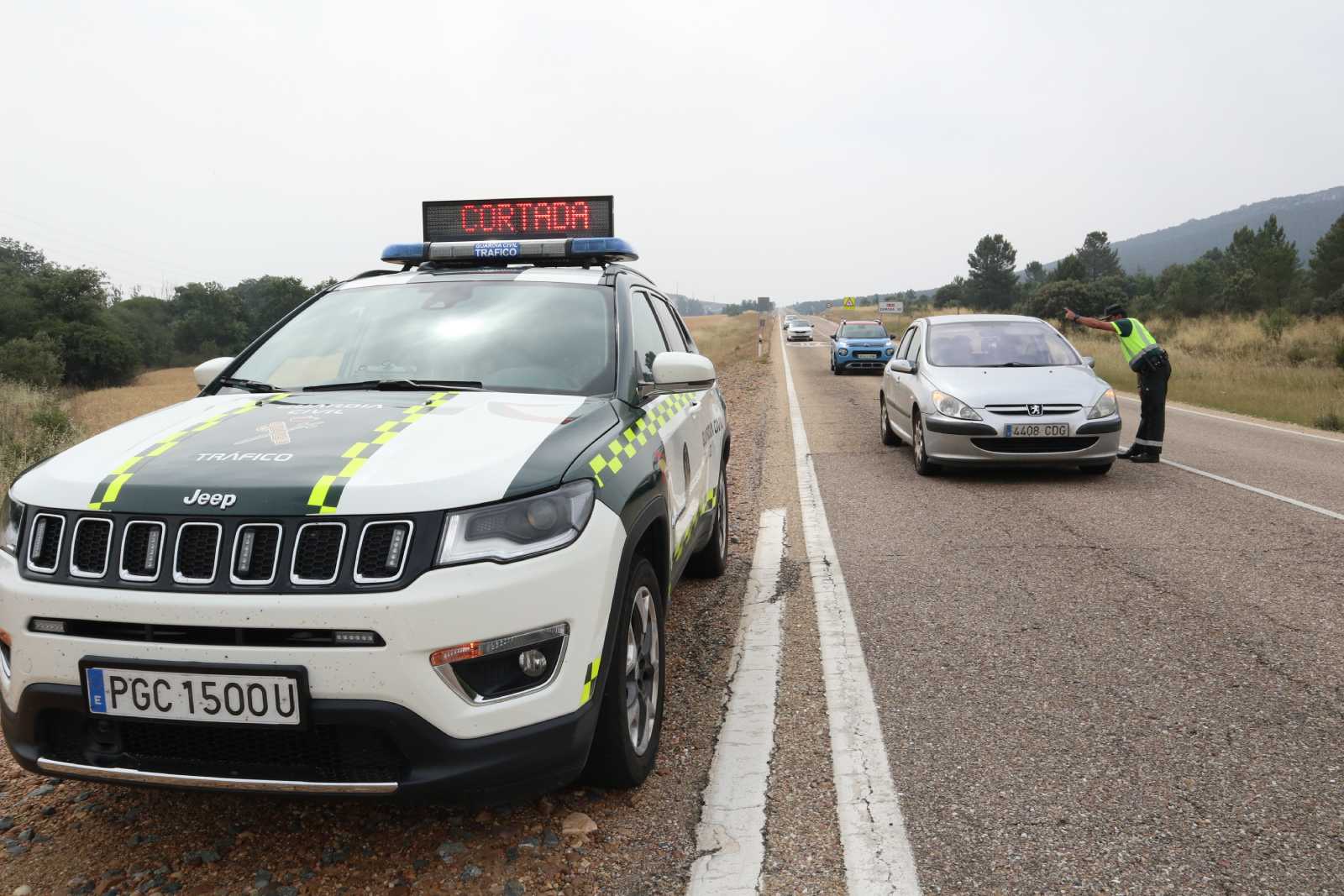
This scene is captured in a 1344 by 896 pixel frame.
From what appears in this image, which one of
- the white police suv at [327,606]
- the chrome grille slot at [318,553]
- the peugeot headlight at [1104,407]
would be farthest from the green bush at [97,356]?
the chrome grille slot at [318,553]

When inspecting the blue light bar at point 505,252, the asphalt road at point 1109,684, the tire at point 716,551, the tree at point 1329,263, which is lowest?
the asphalt road at point 1109,684

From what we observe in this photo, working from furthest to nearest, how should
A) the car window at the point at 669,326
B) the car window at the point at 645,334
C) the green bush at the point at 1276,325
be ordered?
the green bush at the point at 1276,325
the car window at the point at 669,326
the car window at the point at 645,334

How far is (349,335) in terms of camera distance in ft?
12.9

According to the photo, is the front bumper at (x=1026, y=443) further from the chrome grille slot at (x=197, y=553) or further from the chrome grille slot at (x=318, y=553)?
the chrome grille slot at (x=197, y=553)

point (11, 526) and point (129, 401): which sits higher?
point (11, 526)

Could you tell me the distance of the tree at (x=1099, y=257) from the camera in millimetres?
119438

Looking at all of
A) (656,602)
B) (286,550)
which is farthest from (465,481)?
(656,602)

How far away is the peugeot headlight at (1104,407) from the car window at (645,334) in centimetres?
557

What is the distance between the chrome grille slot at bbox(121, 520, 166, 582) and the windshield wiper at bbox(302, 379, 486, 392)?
1.16 metres

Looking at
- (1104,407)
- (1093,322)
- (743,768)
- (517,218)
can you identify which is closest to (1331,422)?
(1093,322)

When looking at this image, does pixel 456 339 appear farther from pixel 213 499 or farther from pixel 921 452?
pixel 921 452

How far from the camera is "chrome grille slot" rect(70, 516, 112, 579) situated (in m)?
2.40

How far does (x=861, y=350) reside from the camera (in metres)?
26.3

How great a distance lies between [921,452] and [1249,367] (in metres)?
19.3
